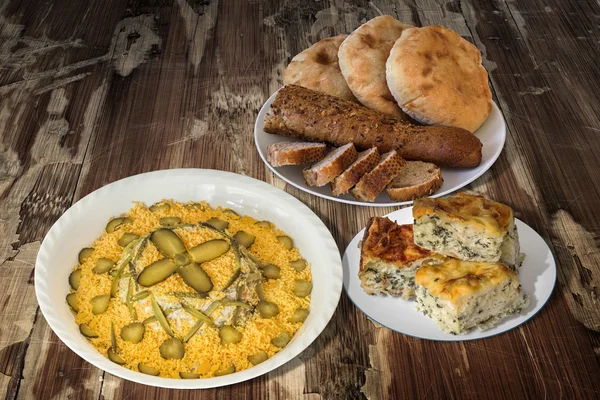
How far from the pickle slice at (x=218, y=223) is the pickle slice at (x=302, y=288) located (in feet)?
1.04

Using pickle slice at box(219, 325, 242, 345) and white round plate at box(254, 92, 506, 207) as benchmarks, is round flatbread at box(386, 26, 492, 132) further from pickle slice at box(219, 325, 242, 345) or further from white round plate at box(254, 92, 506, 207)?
pickle slice at box(219, 325, 242, 345)

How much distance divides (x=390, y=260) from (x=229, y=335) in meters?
0.51

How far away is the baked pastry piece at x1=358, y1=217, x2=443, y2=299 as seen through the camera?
191cm

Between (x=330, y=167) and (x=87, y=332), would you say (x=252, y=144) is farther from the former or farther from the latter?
(x=87, y=332)

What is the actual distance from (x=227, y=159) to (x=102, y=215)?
26.1 inches

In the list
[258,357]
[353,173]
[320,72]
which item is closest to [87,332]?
[258,357]

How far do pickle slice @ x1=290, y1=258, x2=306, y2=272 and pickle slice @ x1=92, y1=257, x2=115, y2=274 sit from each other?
1.83 ft

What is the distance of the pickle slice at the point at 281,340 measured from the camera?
1820 millimetres

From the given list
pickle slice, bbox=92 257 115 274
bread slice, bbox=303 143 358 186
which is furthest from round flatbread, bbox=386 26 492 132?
pickle slice, bbox=92 257 115 274

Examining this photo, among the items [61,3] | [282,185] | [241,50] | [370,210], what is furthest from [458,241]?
[61,3]

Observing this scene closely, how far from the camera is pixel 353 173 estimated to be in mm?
2316

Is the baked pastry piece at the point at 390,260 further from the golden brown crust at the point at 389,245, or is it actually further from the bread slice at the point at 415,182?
the bread slice at the point at 415,182

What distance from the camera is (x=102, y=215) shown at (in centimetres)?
216

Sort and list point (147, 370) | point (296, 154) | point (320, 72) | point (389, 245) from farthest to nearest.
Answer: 1. point (320, 72)
2. point (296, 154)
3. point (389, 245)
4. point (147, 370)
